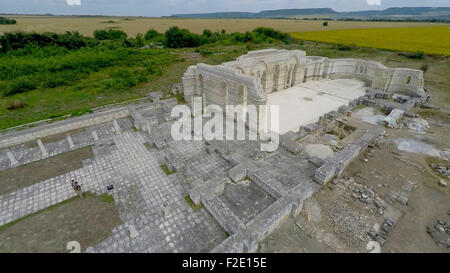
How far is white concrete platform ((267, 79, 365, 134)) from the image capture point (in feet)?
63.5

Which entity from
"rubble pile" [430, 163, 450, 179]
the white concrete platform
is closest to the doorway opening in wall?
the white concrete platform

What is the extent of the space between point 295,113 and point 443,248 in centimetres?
1377

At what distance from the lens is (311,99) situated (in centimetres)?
2378

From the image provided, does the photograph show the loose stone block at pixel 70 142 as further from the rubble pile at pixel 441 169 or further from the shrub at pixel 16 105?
the rubble pile at pixel 441 169

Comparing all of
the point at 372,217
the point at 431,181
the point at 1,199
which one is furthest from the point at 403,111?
the point at 1,199

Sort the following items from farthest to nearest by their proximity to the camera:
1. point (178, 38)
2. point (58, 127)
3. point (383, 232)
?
point (178, 38), point (58, 127), point (383, 232)

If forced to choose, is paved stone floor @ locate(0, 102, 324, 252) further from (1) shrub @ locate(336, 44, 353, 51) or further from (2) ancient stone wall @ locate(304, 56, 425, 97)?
(1) shrub @ locate(336, 44, 353, 51)

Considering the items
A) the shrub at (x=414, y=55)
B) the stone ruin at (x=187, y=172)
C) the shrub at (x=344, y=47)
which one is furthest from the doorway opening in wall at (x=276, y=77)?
the shrub at (x=344, y=47)

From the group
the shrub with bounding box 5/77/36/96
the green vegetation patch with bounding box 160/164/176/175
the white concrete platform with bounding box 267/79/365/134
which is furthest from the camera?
the shrub with bounding box 5/77/36/96

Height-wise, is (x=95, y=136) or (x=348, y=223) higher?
(x=95, y=136)

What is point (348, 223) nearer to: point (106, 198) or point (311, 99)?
point (106, 198)

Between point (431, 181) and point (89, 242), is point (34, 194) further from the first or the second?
point (431, 181)

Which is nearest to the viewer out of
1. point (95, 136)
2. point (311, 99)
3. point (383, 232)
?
point (383, 232)

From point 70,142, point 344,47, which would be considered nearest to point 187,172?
point 70,142
